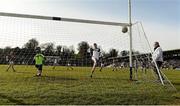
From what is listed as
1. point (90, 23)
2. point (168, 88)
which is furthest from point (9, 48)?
point (168, 88)

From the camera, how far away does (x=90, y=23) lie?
16.1 m

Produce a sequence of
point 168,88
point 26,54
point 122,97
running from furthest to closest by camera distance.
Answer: point 26,54 < point 168,88 < point 122,97

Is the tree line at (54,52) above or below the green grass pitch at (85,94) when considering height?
above

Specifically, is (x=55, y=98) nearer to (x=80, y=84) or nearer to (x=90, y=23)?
(x=80, y=84)

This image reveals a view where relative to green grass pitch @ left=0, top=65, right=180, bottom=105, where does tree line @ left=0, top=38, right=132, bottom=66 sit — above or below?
above

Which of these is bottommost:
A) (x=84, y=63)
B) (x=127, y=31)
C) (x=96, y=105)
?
(x=96, y=105)

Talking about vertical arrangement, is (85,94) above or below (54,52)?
below

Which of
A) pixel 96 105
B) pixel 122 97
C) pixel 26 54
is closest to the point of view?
pixel 96 105

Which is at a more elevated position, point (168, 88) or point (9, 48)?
point (9, 48)

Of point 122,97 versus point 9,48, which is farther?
point 9,48

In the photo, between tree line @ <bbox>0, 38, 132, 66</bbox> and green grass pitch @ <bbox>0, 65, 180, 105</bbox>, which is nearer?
green grass pitch @ <bbox>0, 65, 180, 105</bbox>

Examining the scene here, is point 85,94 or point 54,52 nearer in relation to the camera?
point 85,94

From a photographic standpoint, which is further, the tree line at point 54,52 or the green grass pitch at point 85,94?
the tree line at point 54,52

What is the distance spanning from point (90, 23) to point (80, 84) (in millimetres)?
3569
